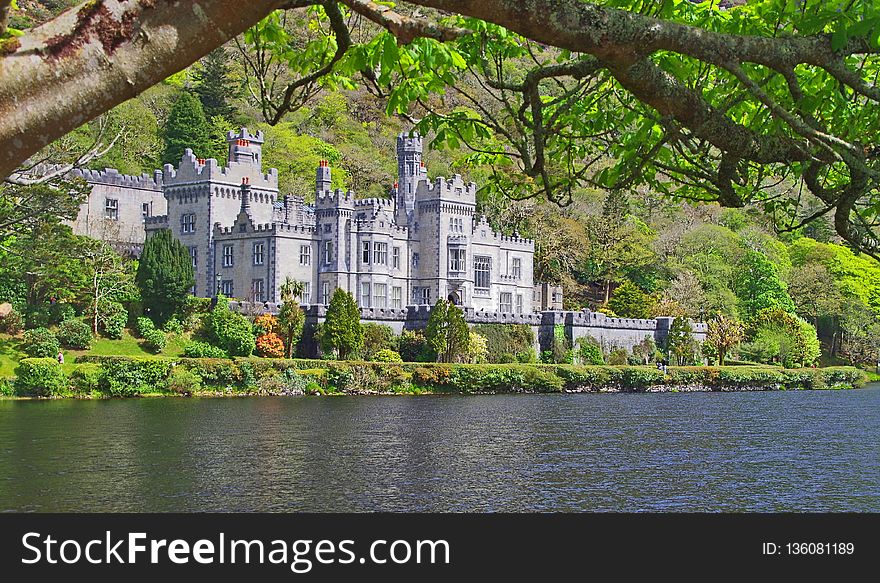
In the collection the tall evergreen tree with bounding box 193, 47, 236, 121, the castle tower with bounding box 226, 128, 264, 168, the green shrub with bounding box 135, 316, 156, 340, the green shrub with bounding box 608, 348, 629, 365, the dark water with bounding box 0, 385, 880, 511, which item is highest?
the tall evergreen tree with bounding box 193, 47, 236, 121

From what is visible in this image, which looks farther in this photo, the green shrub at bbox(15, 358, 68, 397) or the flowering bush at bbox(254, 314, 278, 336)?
the flowering bush at bbox(254, 314, 278, 336)

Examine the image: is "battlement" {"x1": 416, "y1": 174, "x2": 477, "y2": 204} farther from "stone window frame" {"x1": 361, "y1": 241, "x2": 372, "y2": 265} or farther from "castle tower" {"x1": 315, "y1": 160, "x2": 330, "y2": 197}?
"castle tower" {"x1": 315, "y1": 160, "x2": 330, "y2": 197}

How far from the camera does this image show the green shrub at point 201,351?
46844 mm

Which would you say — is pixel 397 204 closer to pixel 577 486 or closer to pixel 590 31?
pixel 577 486

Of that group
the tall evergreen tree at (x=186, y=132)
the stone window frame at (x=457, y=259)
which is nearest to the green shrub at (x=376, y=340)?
the stone window frame at (x=457, y=259)

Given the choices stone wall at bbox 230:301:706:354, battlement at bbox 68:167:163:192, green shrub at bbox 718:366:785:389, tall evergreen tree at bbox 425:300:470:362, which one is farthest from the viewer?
battlement at bbox 68:167:163:192

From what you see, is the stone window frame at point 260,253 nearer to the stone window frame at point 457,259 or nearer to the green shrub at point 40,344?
the stone window frame at point 457,259

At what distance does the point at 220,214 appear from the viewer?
59.5 metres

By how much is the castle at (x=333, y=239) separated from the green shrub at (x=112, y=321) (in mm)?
9267

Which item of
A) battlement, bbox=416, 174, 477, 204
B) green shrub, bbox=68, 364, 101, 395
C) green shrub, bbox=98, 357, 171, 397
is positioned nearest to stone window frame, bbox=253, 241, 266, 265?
battlement, bbox=416, 174, 477, 204

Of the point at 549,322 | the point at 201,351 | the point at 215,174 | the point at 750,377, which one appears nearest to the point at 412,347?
the point at 549,322

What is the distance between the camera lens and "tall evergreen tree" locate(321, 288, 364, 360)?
50625 mm

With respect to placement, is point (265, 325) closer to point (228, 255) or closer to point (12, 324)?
point (228, 255)

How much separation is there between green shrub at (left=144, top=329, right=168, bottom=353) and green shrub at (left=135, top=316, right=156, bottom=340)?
8.1 inches
